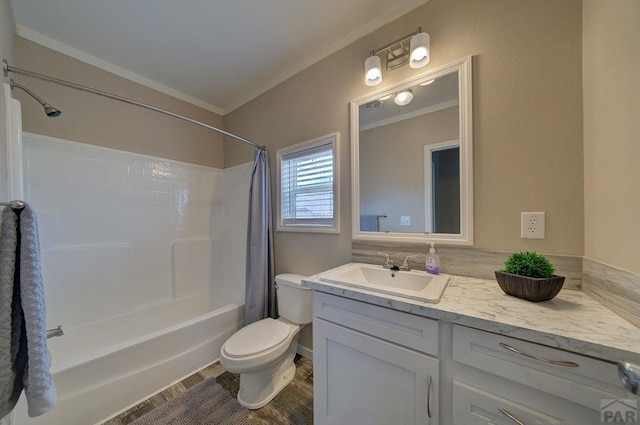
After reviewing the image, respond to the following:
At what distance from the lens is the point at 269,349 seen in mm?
1353

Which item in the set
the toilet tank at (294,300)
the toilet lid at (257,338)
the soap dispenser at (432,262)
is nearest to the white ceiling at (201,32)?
the soap dispenser at (432,262)

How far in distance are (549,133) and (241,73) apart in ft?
7.35

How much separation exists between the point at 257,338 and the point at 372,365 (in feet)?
2.78

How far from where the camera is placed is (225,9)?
1381 millimetres

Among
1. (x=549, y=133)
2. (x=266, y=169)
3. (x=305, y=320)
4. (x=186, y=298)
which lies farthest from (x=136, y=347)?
(x=549, y=133)

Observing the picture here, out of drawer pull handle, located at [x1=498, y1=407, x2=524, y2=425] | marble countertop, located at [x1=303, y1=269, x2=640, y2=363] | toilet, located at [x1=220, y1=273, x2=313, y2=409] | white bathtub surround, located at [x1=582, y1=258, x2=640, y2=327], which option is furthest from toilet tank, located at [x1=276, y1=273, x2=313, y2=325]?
white bathtub surround, located at [x1=582, y1=258, x2=640, y2=327]

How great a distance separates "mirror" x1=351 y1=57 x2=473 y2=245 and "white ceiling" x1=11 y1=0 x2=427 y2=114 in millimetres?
535

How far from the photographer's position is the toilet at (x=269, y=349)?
1.30 m

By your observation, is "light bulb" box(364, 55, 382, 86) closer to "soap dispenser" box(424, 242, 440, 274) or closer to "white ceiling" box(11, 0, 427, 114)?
"white ceiling" box(11, 0, 427, 114)

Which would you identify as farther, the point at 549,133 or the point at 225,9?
the point at 225,9

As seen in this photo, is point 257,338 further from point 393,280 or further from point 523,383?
point 523,383

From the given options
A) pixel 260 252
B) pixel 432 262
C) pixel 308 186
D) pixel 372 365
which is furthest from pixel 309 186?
pixel 372 365

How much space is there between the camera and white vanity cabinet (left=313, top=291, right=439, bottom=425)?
80 cm

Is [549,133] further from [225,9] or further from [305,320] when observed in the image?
[225,9]
